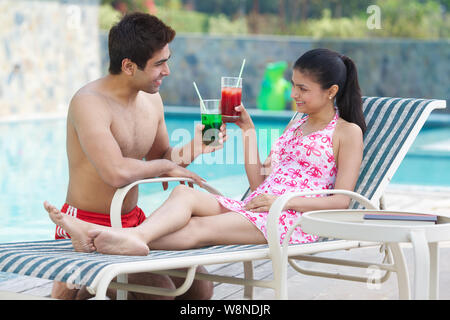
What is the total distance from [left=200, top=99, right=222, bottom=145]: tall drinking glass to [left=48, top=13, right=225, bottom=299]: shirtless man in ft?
0.09

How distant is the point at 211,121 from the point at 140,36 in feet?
1.46

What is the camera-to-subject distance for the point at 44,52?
13742mm

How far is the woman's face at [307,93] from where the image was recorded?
3.07m

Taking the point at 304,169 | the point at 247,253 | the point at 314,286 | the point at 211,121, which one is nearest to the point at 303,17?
the point at 314,286

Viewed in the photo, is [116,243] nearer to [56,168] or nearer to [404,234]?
[404,234]

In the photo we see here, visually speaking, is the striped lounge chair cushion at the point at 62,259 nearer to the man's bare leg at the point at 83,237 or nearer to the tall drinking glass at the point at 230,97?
the man's bare leg at the point at 83,237

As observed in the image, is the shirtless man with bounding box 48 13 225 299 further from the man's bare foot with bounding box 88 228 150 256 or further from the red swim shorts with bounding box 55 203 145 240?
the man's bare foot with bounding box 88 228 150 256

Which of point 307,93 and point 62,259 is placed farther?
point 307,93

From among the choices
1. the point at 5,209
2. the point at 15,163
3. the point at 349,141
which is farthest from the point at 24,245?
the point at 15,163

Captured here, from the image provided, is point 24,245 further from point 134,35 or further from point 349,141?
point 349,141

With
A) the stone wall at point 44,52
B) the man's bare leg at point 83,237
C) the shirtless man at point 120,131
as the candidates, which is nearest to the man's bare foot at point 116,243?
the man's bare leg at point 83,237

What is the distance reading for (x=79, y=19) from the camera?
14.6 meters

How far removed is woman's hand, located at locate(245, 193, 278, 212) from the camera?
2916mm
